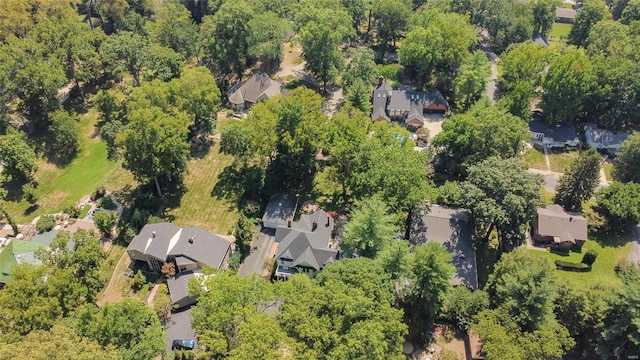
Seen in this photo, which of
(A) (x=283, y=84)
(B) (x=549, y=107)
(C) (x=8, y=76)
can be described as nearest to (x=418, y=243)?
(B) (x=549, y=107)

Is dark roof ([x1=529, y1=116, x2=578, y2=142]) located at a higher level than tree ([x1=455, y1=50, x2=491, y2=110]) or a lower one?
lower

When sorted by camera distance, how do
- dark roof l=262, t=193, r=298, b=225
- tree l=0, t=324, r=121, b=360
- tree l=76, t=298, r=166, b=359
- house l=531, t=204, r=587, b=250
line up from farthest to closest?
dark roof l=262, t=193, r=298, b=225 < house l=531, t=204, r=587, b=250 < tree l=76, t=298, r=166, b=359 < tree l=0, t=324, r=121, b=360

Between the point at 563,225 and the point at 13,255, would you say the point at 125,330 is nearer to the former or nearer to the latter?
the point at 13,255

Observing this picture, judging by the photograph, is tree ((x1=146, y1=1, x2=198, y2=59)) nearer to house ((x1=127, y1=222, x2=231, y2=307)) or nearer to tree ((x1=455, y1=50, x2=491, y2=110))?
house ((x1=127, y1=222, x2=231, y2=307))

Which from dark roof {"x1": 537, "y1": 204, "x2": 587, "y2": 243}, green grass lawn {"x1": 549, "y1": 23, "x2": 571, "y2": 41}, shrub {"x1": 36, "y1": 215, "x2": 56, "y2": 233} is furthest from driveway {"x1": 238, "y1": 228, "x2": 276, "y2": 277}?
green grass lawn {"x1": 549, "y1": 23, "x2": 571, "y2": 41}

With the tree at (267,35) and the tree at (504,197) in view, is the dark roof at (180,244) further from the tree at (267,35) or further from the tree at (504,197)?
the tree at (267,35)

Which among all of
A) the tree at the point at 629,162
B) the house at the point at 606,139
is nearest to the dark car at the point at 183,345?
the tree at the point at 629,162

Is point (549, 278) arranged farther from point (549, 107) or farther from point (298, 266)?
point (549, 107)
